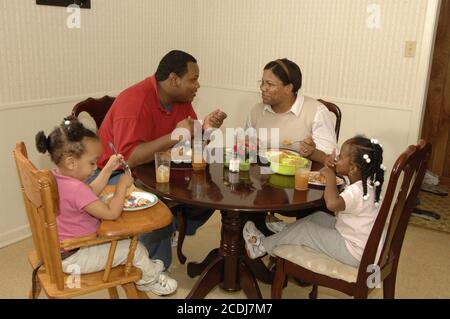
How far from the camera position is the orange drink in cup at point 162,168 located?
77.2 inches

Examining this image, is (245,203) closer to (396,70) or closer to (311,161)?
(311,161)

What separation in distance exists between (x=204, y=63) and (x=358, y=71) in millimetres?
1327

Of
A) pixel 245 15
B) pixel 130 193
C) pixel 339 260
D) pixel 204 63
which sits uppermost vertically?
pixel 245 15

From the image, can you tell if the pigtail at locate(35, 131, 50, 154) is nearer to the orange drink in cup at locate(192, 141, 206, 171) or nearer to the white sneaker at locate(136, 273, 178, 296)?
the orange drink in cup at locate(192, 141, 206, 171)

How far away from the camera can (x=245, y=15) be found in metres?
3.67

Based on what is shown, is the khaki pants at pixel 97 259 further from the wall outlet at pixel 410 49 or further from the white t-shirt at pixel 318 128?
the wall outlet at pixel 410 49

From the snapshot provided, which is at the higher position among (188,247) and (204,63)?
(204,63)

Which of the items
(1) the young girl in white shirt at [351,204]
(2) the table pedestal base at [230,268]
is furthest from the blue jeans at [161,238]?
(1) the young girl in white shirt at [351,204]

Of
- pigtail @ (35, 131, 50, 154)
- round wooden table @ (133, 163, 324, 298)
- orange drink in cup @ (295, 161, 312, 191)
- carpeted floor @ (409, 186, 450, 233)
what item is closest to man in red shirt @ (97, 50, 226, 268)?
round wooden table @ (133, 163, 324, 298)

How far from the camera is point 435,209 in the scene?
3.78 metres

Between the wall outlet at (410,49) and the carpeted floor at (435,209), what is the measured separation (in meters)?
1.23

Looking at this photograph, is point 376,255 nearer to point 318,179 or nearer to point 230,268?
point 318,179

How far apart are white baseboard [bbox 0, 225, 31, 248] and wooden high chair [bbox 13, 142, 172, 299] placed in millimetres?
1198
